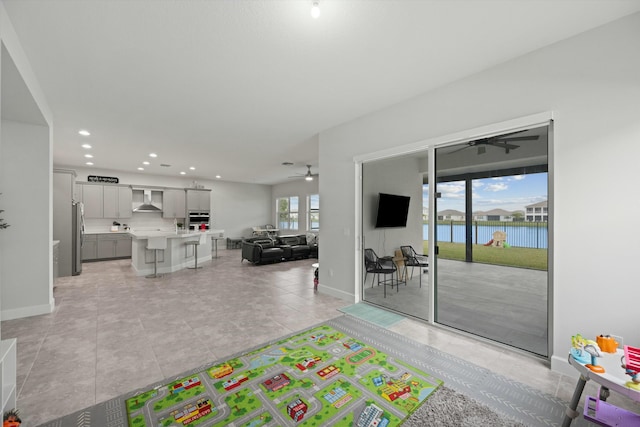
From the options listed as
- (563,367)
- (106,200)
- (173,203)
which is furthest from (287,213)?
(563,367)

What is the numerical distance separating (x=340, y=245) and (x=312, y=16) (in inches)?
126

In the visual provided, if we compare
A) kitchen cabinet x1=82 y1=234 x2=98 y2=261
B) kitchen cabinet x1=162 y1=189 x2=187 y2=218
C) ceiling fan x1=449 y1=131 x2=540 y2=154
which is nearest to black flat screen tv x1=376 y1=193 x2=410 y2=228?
ceiling fan x1=449 y1=131 x2=540 y2=154

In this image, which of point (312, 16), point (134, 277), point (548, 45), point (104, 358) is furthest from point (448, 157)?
point (134, 277)

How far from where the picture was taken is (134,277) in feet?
20.0

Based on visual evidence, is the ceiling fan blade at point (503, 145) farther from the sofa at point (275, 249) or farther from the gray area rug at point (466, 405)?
the sofa at point (275, 249)

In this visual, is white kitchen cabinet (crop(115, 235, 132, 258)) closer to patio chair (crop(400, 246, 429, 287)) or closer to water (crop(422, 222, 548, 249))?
patio chair (crop(400, 246, 429, 287))

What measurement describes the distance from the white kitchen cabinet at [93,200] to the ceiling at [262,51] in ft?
16.0

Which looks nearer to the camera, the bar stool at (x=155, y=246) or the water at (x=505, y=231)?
the water at (x=505, y=231)

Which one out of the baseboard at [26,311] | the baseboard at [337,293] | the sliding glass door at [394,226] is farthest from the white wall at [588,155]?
the baseboard at [26,311]

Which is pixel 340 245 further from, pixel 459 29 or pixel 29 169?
pixel 29 169

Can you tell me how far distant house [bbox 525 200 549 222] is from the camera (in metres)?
2.59

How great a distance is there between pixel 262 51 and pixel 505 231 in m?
3.15

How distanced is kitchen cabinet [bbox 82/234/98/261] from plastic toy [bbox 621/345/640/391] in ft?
34.6

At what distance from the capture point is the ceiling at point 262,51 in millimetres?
2012
